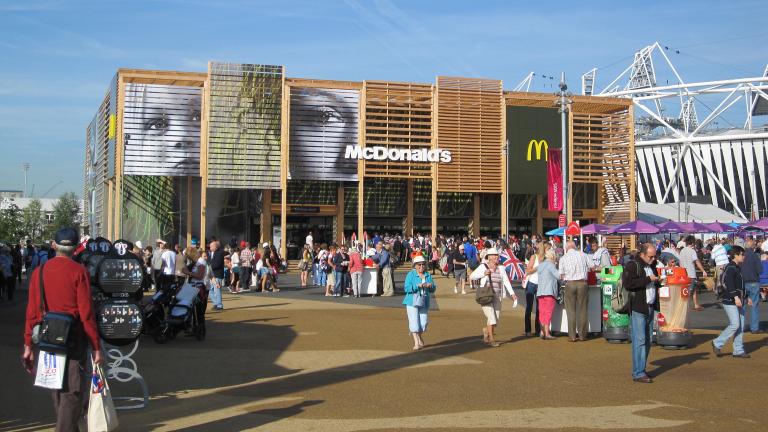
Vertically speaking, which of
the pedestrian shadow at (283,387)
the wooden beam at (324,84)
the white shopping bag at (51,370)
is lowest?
the pedestrian shadow at (283,387)

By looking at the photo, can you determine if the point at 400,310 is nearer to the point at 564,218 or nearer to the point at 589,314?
the point at 589,314

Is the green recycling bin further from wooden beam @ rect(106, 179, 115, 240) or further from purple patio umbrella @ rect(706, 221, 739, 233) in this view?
wooden beam @ rect(106, 179, 115, 240)

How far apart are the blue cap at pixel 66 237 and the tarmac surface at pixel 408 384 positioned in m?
2.07

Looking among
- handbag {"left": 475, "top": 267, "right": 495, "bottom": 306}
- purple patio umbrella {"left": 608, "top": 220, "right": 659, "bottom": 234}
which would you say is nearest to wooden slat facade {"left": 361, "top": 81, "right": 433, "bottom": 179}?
purple patio umbrella {"left": 608, "top": 220, "right": 659, "bottom": 234}

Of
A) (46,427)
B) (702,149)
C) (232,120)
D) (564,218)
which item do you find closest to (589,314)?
(46,427)

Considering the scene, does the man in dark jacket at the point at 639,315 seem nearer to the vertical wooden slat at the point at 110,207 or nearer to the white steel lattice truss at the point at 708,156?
the vertical wooden slat at the point at 110,207

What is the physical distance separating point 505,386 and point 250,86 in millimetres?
34972

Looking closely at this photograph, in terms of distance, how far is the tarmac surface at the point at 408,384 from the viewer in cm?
831

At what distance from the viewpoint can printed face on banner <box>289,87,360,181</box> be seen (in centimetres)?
4403

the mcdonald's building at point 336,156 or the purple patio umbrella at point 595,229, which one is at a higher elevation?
the mcdonald's building at point 336,156

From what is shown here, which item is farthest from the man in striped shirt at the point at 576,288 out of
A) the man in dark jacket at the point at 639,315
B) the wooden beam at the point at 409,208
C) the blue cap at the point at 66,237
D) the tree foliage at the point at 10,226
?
the tree foliage at the point at 10,226

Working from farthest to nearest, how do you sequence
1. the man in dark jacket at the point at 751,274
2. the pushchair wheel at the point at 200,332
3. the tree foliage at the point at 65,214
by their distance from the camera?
1. the tree foliage at the point at 65,214
2. the man in dark jacket at the point at 751,274
3. the pushchair wheel at the point at 200,332

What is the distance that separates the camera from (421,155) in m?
46.1

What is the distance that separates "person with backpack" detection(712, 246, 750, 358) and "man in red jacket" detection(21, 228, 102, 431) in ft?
32.5
